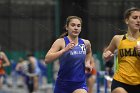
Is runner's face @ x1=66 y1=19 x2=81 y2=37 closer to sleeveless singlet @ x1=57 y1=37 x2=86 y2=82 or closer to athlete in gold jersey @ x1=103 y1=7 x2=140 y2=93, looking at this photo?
sleeveless singlet @ x1=57 y1=37 x2=86 y2=82


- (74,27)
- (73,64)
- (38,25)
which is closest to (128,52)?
(73,64)

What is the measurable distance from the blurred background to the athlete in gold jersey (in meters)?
14.6

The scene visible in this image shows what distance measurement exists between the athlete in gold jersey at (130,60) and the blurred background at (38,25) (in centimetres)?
1459

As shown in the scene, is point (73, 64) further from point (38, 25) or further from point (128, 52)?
point (38, 25)

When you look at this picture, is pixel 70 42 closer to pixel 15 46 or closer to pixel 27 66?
pixel 27 66

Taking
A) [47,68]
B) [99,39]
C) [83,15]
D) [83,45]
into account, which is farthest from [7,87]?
[83,45]

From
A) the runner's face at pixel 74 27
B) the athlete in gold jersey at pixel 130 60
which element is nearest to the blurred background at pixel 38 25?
the runner's face at pixel 74 27

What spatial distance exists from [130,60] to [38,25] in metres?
19.4

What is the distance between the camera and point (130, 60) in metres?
7.97

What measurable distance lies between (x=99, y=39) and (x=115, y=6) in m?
2.27

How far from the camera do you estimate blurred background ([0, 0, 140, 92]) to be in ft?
78.7

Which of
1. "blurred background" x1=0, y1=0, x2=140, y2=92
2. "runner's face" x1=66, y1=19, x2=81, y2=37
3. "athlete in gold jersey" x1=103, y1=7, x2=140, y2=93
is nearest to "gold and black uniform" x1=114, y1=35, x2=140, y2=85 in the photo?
"athlete in gold jersey" x1=103, y1=7, x2=140, y2=93

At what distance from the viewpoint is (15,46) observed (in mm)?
29781

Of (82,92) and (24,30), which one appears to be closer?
(82,92)
